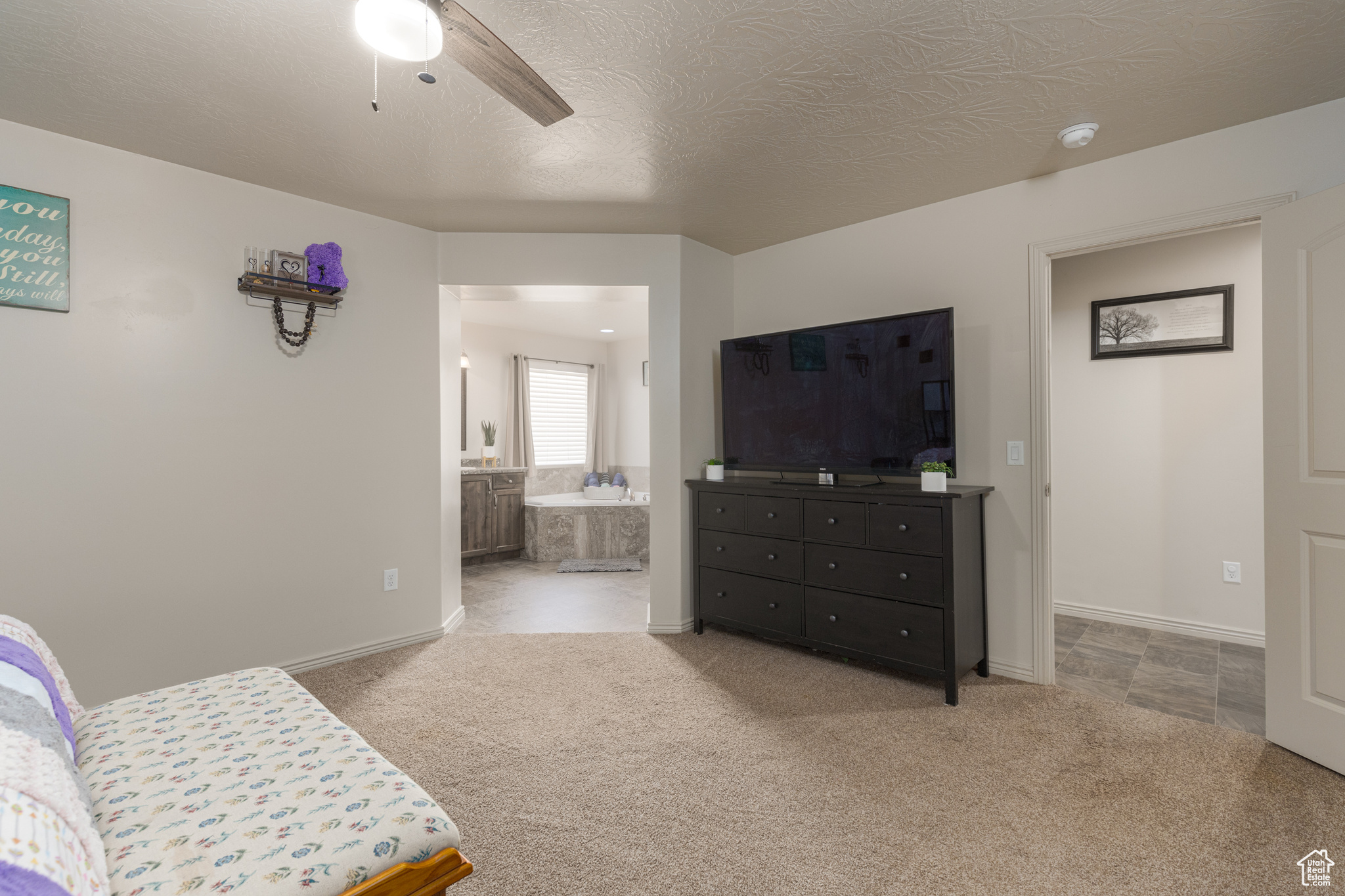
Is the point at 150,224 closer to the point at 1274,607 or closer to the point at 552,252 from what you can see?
the point at 552,252

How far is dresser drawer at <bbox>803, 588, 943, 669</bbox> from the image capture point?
2.76 m

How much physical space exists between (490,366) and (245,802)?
558cm

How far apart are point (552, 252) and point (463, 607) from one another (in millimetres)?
2490

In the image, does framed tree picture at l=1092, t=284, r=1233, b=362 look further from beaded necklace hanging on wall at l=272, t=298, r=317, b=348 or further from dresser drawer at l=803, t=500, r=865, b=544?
beaded necklace hanging on wall at l=272, t=298, r=317, b=348

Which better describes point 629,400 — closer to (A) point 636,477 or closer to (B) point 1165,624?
(A) point 636,477

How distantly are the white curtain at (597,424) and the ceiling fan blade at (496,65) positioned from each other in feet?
17.9

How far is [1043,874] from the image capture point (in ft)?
5.27

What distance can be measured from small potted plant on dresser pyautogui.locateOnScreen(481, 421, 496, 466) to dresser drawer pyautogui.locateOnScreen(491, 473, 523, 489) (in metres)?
0.32

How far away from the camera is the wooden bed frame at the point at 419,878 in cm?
102

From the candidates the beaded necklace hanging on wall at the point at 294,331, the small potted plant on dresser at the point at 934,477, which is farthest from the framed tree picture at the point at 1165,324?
the beaded necklace hanging on wall at the point at 294,331

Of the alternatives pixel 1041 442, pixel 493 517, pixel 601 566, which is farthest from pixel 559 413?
pixel 1041 442

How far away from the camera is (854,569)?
301cm

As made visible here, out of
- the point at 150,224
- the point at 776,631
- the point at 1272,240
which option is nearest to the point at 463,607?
the point at 776,631

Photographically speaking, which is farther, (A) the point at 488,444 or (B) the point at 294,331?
(A) the point at 488,444
